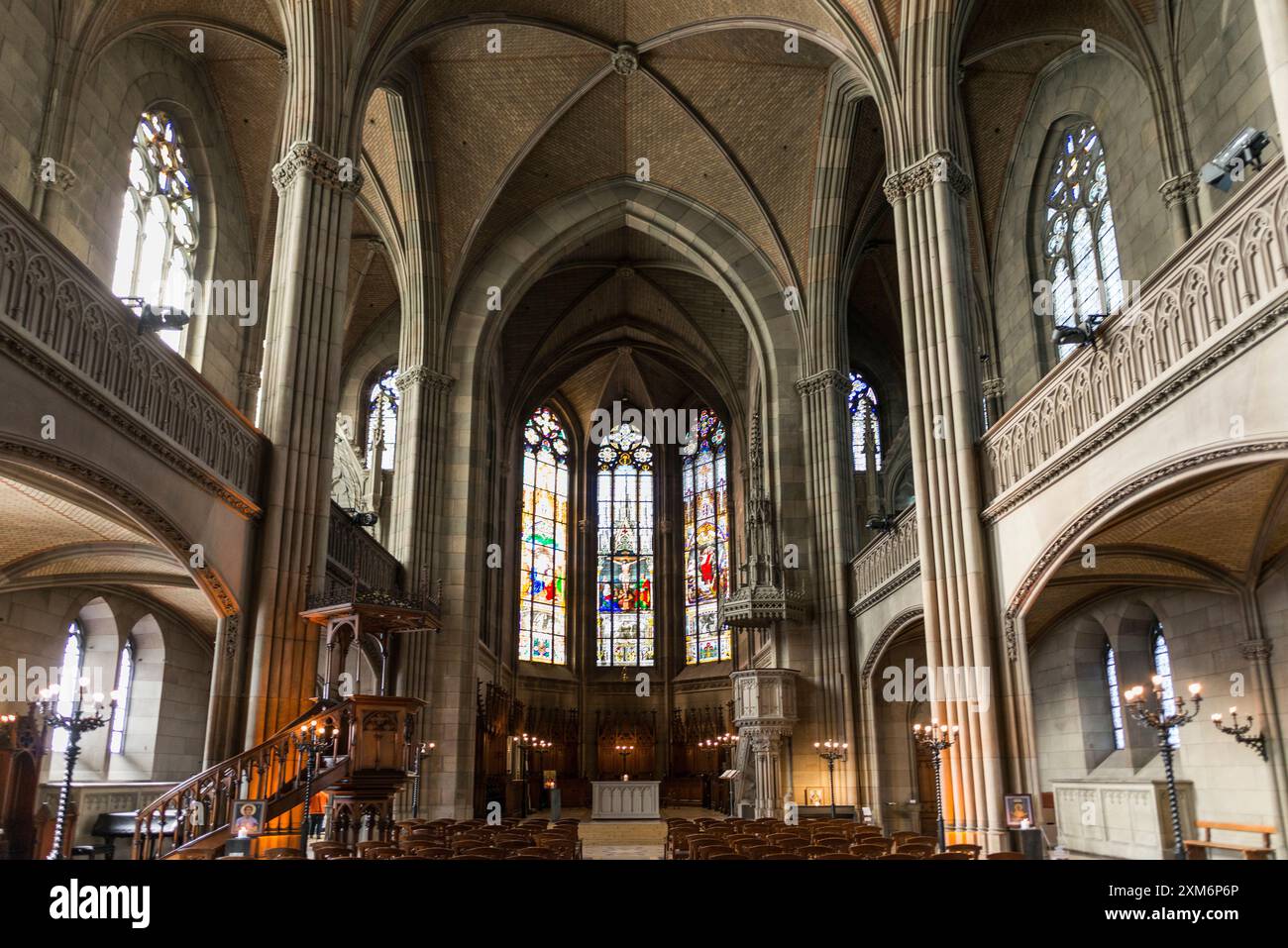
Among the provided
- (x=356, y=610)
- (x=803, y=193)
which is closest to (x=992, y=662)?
(x=356, y=610)

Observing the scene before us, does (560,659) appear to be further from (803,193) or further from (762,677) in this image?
(803,193)

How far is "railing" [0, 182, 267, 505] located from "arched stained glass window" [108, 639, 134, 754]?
332 inches

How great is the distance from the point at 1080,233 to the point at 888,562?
24.3 ft

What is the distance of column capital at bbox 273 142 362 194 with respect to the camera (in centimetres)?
1591

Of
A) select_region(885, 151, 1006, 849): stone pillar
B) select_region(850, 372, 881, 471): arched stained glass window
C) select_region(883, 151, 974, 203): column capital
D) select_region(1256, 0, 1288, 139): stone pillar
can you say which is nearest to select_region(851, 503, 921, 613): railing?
select_region(885, 151, 1006, 849): stone pillar

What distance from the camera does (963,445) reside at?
1483 centimetres

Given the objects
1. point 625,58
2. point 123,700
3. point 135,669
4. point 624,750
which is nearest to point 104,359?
point 135,669

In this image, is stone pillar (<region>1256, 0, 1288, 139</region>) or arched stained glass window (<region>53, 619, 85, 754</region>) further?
arched stained glass window (<region>53, 619, 85, 754</region>)

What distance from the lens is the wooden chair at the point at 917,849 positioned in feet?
31.5

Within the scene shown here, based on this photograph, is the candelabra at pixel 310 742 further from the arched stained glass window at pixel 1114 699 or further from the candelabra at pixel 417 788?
the arched stained glass window at pixel 1114 699

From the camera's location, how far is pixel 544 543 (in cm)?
3972

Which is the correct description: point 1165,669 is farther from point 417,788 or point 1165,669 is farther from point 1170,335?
point 417,788

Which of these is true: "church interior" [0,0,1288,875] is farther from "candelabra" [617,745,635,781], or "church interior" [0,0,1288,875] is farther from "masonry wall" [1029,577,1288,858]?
"candelabra" [617,745,635,781]
